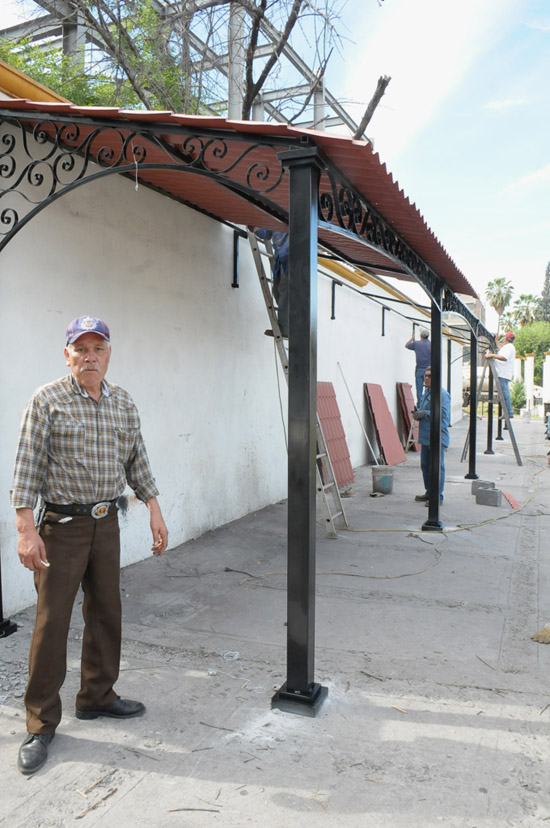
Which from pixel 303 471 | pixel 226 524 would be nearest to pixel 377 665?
pixel 303 471

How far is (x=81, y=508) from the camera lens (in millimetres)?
2783

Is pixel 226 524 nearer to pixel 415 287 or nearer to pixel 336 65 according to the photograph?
pixel 336 65

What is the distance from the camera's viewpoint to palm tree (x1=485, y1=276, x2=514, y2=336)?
71.8m

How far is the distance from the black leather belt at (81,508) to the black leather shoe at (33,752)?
965mm

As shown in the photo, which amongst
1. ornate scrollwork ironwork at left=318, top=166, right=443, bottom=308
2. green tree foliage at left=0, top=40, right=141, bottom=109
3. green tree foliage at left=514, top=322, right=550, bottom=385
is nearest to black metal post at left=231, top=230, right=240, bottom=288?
ornate scrollwork ironwork at left=318, top=166, right=443, bottom=308

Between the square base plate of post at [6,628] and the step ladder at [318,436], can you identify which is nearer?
the square base plate of post at [6,628]

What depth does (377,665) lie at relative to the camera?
12.0ft

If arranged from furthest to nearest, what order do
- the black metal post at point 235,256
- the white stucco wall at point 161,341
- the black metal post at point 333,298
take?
the black metal post at point 333,298 → the black metal post at point 235,256 → the white stucco wall at point 161,341

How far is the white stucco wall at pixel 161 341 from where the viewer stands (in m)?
4.32

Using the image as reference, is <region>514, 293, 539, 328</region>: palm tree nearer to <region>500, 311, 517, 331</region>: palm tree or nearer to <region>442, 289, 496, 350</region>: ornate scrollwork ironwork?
<region>500, 311, 517, 331</region>: palm tree

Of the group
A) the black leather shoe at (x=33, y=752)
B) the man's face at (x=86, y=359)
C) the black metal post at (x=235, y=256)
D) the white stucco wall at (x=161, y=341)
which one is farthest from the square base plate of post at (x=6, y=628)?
the black metal post at (x=235, y=256)

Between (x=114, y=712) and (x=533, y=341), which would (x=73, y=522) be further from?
(x=533, y=341)

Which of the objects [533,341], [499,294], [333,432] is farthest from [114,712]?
[499,294]

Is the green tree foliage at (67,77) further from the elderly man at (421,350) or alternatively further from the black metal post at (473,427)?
the black metal post at (473,427)
